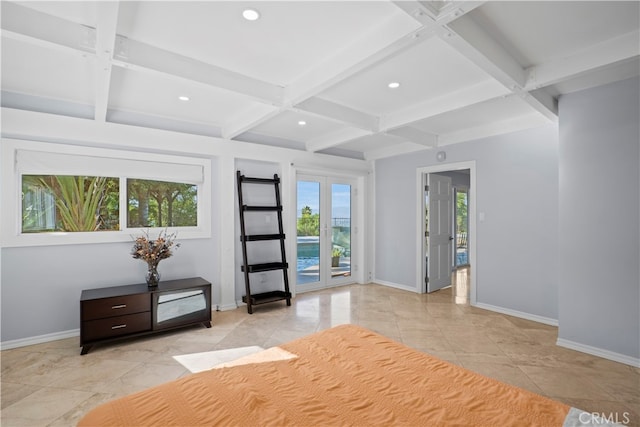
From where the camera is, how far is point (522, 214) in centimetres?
414

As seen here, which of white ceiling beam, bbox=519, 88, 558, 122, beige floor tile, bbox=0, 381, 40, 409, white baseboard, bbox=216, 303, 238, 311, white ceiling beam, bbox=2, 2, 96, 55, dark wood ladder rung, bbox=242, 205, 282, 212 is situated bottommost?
beige floor tile, bbox=0, 381, 40, 409

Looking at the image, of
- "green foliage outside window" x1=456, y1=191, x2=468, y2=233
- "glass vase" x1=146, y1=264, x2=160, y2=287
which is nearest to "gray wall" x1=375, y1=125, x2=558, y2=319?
"green foliage outside window" x1=456, y1=191, x2=468, y2=233

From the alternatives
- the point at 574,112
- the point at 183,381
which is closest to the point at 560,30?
the point at 574,112

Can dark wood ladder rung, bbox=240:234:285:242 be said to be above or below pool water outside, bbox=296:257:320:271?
above

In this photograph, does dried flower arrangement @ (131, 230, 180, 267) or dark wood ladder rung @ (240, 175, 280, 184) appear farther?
dark wood ladder rung @ (240, 175, 280, 184)

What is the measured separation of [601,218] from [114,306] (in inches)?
184

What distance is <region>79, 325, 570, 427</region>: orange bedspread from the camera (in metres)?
1.20

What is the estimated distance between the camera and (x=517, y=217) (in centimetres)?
418

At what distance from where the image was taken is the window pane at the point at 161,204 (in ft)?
12.6

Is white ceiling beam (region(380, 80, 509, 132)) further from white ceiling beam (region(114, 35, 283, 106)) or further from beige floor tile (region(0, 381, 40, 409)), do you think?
beige floor tile (region(0, 381, 40, 409))

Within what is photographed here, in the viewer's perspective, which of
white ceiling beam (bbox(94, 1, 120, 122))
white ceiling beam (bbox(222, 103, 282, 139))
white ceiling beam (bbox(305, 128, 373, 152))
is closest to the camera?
white ceiling beam (bbox(94, 1, 120, 122))

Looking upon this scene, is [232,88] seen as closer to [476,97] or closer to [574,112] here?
[476,97]

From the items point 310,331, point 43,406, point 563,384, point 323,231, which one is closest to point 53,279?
point 43,406

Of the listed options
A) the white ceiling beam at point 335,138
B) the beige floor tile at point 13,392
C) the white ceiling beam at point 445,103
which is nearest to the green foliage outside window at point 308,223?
the white ceiling beam at point 335,138
